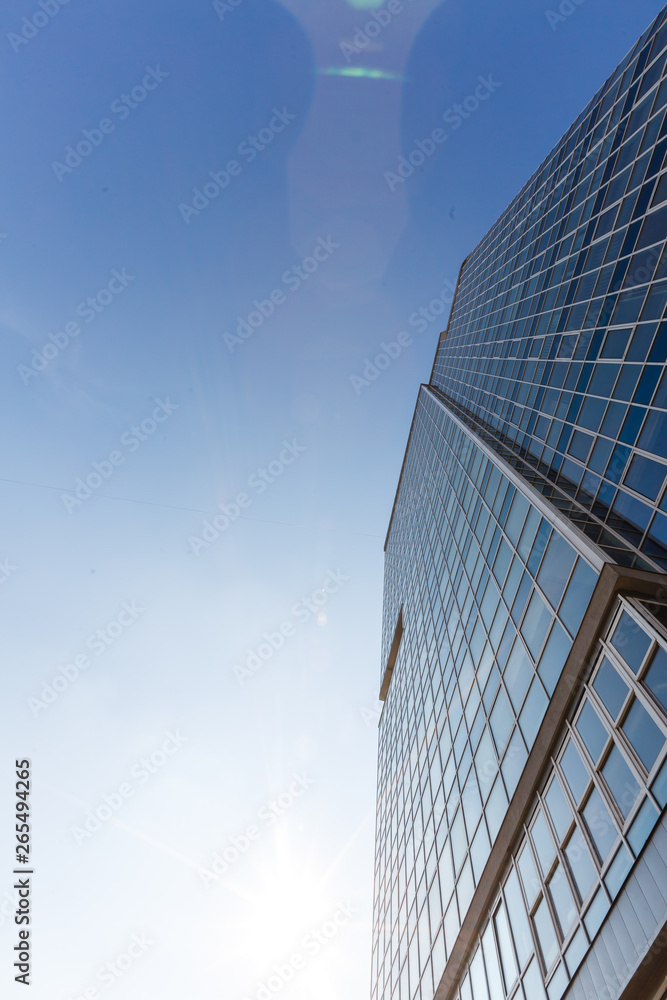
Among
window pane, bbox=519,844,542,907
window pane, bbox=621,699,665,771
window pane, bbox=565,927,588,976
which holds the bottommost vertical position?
window pane, bbox=519,844,542,907

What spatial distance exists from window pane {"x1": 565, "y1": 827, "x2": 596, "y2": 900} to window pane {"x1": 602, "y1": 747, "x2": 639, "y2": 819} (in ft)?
6.15

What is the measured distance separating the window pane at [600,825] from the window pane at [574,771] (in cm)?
38

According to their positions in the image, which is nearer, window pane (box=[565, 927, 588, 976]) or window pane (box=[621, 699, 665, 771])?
window pane (box=[621, 699, 665, 771])

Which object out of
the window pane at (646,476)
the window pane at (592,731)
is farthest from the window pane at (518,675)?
the window pane at (646,476)

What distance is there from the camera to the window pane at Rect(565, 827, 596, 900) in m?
11.7

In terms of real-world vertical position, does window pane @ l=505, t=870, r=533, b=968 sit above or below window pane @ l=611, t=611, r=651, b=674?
below

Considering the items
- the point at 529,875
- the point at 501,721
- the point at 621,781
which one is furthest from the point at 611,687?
the point at 529,875

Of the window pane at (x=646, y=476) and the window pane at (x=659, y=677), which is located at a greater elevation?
the window pane at (x=646, y=476)

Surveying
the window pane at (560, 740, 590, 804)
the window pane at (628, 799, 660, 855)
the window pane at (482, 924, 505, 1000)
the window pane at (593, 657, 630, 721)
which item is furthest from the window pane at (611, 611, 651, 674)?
the window pane at (482, 924, 505, 1000)

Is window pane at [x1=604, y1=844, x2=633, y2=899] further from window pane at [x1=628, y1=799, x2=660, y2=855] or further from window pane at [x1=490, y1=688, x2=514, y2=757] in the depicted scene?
window pane at [x1=490, y1=688, x2=514, y2=757]

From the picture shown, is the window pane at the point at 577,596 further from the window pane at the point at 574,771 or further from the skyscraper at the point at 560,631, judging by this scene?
the window pane at the point at 574,771

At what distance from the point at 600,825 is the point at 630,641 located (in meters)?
4.42

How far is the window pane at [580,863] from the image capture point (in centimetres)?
1175

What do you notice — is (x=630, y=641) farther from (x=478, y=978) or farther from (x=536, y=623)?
(x=478, y=978)
